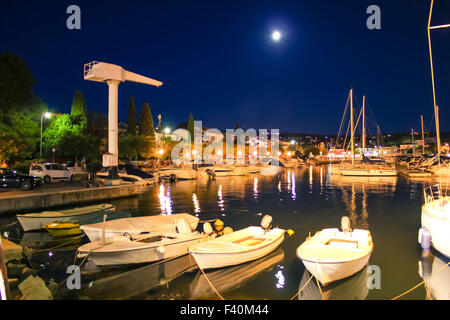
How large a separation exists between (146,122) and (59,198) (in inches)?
1883

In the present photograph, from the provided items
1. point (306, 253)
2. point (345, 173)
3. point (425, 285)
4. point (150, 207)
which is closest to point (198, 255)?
point (306, 253)

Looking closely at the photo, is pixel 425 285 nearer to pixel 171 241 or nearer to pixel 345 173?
pixel 171 241

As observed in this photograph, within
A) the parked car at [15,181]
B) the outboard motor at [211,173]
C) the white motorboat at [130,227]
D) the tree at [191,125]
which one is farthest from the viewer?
the tree at [191,125]

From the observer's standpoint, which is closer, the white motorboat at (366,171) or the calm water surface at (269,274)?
the calm water surface at (269,274)

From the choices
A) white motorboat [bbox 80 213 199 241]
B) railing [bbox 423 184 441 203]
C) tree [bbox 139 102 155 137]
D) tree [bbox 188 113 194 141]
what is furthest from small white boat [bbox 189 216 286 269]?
tree [bbox 188 113 194 141]

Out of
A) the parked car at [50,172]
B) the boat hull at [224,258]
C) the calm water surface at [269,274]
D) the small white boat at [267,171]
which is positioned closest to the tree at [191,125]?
the small white boat at [267,171]

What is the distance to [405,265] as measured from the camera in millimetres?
11695

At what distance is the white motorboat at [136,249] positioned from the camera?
11.3 meters

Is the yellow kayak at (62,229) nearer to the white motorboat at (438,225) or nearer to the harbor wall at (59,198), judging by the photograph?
the harbor wall at (59,198)

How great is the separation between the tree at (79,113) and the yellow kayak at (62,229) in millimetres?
36633

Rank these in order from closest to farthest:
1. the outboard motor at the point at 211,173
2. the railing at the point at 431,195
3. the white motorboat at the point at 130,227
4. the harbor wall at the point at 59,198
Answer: the white motorboat at the point at 130,227 < the railing at the point at 431,195 < the harbor wall at the point at 59,198 < the outboard motor at the point at 211,173

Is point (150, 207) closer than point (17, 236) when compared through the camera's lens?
No
